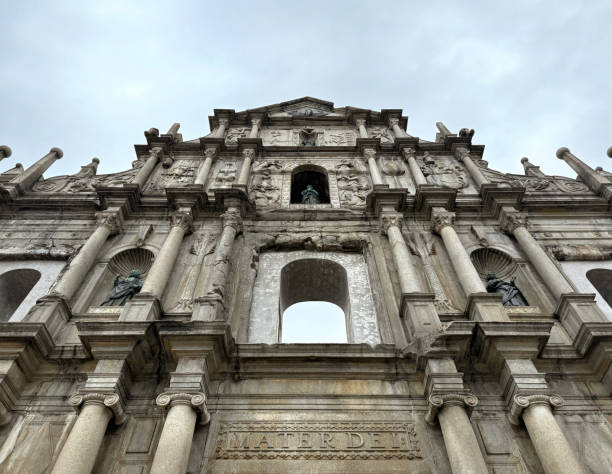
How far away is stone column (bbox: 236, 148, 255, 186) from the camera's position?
40.3 feet

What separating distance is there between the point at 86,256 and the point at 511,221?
936 centimetres

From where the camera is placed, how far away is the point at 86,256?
945 cm

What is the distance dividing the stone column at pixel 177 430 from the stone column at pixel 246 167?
6508 mm

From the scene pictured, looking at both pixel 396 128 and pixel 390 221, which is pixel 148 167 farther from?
pixel 396 128

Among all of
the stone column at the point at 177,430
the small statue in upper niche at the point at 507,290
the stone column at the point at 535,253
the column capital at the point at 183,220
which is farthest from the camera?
the column capital at the point at 183,220

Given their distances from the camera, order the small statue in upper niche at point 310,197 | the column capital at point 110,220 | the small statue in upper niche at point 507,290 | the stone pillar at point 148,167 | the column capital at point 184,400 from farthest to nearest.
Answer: the small statue in upper niche at point 310,197
the stone pillar at point 148,167
the column capital at point 110,220
the small statue in upper niche at point 507,290
the column capital at point 184,400

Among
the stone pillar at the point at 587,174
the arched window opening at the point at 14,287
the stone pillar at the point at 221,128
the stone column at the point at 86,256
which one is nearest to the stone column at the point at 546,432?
the stone column at the point at 86,256

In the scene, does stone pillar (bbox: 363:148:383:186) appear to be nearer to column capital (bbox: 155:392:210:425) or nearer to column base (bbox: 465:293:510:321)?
column base (bbox: 465:293:510:321)

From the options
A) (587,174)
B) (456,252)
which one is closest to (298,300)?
(456,252)

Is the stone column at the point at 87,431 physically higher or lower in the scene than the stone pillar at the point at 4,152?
lower

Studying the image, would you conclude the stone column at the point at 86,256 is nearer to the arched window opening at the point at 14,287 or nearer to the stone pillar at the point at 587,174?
the arched window opening at the point at 14,287

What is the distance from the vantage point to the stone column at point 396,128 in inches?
608

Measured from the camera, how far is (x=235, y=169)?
13648mm

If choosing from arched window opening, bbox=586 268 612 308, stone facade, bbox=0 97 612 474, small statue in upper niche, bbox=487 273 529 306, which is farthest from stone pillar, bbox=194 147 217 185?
A: arched window opening, bbox=586 268 612 308
